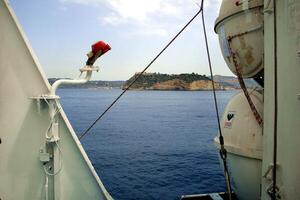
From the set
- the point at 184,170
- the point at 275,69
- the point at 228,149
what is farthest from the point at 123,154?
the point at 275,69

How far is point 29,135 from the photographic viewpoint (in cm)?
424

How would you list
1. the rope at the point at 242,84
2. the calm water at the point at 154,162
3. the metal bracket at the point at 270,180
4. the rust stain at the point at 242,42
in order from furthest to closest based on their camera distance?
the calm water at the point at 154,162 → the rust stain at the point at 242,42 → the rope at the point at 242,84 → the metal bracket at the point at 270,180

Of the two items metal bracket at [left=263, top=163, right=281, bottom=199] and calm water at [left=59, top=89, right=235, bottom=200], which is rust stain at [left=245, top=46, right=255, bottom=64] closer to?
metal bracket at [left=263, top=163, right=281, bottom=199]

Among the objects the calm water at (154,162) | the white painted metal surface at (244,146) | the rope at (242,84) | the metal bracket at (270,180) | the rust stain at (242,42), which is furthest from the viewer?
the calm water at (154,162)

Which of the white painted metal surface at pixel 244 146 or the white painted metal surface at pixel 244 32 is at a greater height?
the white painted metal surface at pixel 244 32

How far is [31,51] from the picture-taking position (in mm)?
4109

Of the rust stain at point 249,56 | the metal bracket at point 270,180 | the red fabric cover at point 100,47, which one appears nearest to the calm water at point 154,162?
the rust stain at point 249,56

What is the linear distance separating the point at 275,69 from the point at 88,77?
2664 mm

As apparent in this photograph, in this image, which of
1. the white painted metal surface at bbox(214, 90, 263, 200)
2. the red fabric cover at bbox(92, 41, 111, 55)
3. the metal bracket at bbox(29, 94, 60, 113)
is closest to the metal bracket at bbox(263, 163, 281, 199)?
the white painted metal surface at bbox(214, 90, 263, 200)

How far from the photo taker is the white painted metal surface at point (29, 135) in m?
4.11

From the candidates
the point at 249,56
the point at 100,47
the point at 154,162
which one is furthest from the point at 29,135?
the point at 154,162

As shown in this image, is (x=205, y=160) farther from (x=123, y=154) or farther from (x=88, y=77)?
(x=88, y=77)

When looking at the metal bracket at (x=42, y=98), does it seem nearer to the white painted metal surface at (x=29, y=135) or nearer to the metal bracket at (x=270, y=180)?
the white painted metal surface at (x=29, y=135)

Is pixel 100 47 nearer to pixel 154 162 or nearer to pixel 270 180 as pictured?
pixel 270 180
